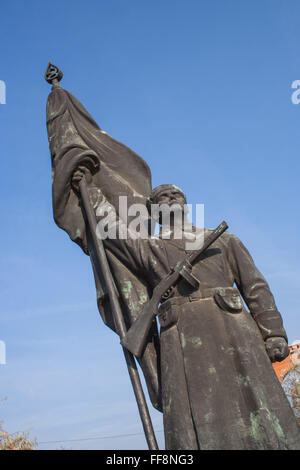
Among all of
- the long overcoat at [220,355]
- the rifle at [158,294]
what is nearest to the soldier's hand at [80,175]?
the long overcoat at [220,355]

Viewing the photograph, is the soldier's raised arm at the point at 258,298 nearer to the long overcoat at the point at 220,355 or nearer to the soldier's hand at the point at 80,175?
the long overcoat at the point at 220,355

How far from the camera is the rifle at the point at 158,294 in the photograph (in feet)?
13.8

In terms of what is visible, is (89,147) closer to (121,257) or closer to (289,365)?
(121,257)

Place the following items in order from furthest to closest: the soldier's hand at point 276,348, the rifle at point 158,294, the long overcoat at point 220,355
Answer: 1. the rifle at point 158,294
2. the soldier's hand at point 276,348
3. the long overcoat at point 220,355

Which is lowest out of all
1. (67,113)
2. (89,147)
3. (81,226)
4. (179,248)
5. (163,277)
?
(163,277)

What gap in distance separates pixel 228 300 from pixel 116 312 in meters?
1.16

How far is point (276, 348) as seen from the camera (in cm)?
404

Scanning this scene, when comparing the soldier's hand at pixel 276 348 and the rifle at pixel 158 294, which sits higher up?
the rifle at pixel 158 294

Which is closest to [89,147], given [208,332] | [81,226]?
[81,226]

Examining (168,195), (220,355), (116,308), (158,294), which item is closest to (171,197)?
(168,195)

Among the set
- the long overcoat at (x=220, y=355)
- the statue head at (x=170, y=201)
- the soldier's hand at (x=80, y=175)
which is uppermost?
the soldier's hand at (x=80, y=175)

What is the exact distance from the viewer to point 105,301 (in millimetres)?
4980

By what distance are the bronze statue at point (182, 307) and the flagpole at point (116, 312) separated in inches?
0.6
